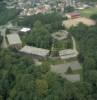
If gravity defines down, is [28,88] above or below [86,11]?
above

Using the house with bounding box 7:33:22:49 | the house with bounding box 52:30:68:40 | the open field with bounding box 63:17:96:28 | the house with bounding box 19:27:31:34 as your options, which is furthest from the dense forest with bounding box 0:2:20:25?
the house with bounding box 52:30:68:40

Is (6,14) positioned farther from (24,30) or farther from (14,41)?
(14,41)

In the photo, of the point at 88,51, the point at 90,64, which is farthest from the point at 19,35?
the point at 90,64

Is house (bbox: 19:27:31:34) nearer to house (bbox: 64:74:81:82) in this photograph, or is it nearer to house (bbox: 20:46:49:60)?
house (bbox: 20:46:49:60)

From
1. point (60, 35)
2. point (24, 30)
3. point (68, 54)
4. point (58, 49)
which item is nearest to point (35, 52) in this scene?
point (58, 49)

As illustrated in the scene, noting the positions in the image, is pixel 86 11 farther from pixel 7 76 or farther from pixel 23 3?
pixel 7 76

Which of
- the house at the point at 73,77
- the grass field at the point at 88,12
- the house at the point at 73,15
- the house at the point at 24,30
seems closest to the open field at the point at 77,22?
the house at the point at 73,15

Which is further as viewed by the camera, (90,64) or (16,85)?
(90,64)

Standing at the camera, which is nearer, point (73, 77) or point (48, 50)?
point (73, 77)
